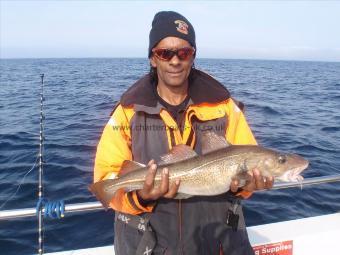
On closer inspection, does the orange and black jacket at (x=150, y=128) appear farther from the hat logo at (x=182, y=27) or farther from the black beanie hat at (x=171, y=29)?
the hat logo at (x=182, y=27)

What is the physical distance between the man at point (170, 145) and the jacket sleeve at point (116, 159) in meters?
0.01

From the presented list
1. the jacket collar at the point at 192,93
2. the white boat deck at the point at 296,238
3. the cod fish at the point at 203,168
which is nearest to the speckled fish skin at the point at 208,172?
the cod fish at the point at 203,168

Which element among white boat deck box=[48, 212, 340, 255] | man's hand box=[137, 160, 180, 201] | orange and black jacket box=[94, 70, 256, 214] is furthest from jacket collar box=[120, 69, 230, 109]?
white boat deck box=[48, 212, 340, 255]

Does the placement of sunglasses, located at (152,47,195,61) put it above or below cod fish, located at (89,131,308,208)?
above

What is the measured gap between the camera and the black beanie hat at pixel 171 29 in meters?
4.00

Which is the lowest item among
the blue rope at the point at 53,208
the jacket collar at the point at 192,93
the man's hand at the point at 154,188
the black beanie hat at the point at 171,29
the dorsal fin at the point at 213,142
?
the blue rope at the point at 53,208

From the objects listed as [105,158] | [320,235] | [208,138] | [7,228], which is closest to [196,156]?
[208,138]

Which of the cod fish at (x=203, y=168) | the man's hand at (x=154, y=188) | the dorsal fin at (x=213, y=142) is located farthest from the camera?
the dorsal fin at (x=213, y=142)

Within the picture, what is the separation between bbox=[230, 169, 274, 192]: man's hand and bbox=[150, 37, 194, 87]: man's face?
127cm

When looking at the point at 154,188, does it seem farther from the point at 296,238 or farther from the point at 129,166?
the point at 296,238

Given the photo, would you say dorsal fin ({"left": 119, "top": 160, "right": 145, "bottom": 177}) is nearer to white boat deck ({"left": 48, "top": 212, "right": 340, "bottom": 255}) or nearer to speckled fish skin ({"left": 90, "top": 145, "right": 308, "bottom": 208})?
speckled fish skin ({"left": 90, "top": 145, "right": 308, "bottom": 208})

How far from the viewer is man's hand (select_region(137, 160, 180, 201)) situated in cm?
356

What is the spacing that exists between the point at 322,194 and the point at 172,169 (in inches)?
270

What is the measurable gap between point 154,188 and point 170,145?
0.52 m
